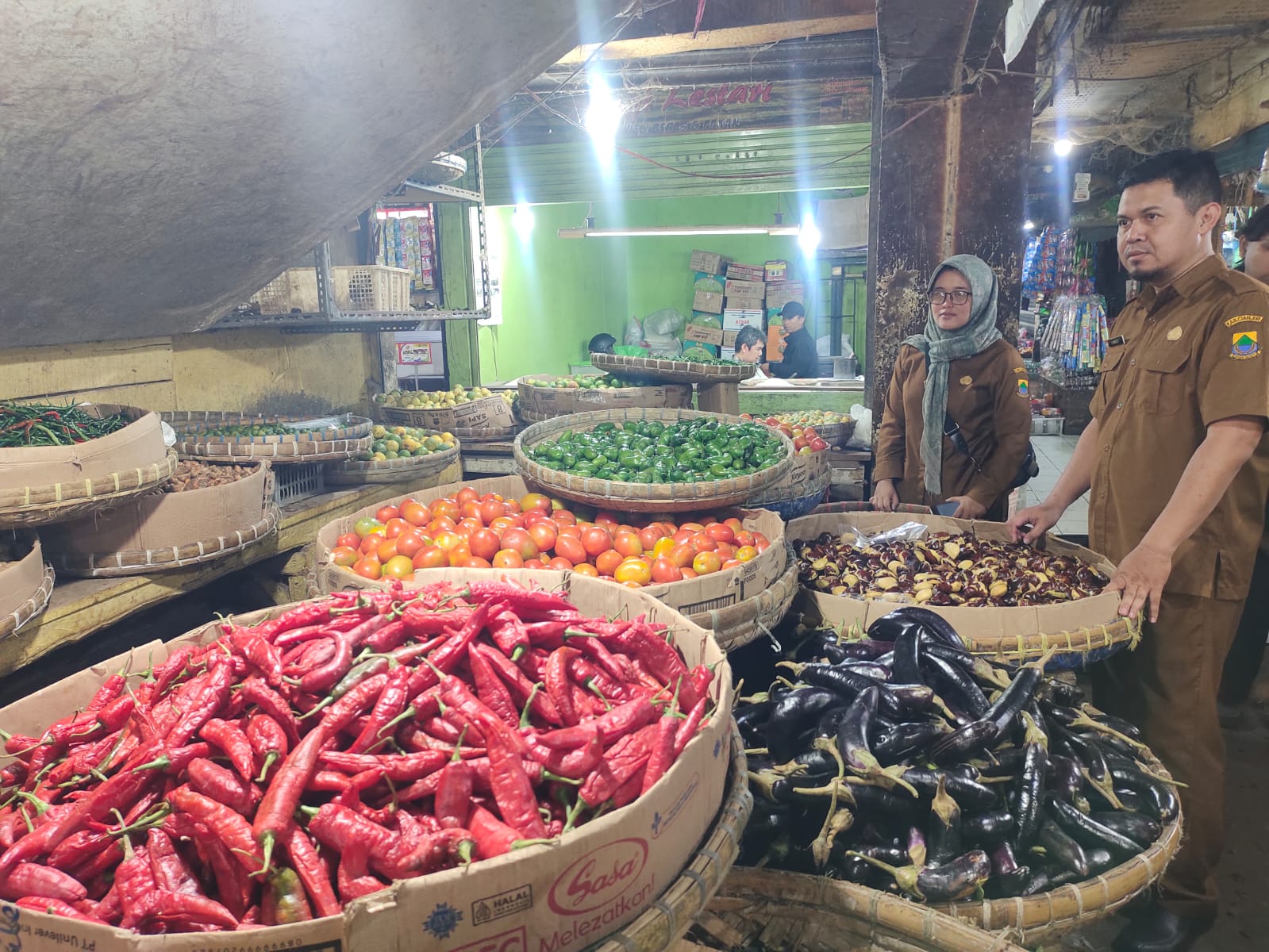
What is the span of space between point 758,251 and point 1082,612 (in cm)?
1310

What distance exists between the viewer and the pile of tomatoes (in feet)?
9.12

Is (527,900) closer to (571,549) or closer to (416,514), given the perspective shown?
(571,549)

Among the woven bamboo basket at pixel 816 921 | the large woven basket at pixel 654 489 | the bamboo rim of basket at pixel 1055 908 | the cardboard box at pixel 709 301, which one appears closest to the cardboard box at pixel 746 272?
the cardboard box at pixel 709 301

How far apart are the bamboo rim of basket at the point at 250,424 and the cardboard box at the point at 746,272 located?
1091 centimetres

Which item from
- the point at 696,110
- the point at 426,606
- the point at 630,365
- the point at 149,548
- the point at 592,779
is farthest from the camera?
the point at 696,110

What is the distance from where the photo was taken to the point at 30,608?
2541 mm

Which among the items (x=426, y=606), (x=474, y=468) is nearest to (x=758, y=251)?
(x=474, y=468)

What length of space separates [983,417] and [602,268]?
12.3 metres

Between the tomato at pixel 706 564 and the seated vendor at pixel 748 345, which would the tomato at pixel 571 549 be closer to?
the tomato at pixel 706 564

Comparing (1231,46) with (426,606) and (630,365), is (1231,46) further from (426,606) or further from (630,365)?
(426,606)

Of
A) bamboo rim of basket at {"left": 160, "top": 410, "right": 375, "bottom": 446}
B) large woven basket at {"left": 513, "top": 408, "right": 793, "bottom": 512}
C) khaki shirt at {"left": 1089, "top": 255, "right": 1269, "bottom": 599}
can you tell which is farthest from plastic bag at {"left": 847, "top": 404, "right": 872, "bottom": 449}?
bamboo rim of basket at {"left": 160, "top": 410, "right": 375, "bottom": 446}

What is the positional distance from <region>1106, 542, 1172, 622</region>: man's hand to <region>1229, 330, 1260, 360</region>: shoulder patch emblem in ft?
2.20

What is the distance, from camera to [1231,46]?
254 inches

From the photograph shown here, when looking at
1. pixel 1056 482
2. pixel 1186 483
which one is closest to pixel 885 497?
pixel 1186 483
